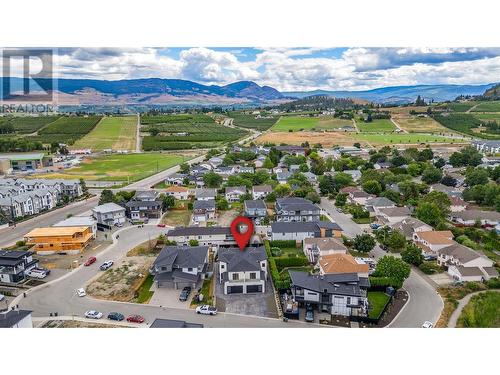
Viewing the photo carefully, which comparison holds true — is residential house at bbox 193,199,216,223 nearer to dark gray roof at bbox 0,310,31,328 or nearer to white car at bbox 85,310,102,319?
white car at bbox 85,310,102,319

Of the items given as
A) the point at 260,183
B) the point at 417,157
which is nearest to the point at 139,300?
the point at 260,183

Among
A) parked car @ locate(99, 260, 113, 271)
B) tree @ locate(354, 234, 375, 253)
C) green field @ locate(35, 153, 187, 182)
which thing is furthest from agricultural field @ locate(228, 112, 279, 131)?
parked car @ locate(99, 260, 113, 271)

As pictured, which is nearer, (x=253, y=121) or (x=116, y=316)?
(x=116, y=316)

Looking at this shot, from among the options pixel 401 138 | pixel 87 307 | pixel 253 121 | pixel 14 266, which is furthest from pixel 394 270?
pixel 253 121

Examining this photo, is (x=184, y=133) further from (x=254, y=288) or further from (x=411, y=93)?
(x=411, y=93)

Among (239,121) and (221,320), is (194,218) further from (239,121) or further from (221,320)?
(239,121)

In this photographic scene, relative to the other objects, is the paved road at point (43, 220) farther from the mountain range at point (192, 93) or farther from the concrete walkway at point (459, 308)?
the mountain range at point (192, 93)

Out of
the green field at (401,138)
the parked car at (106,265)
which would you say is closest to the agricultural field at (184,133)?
the green field at (401,138)
